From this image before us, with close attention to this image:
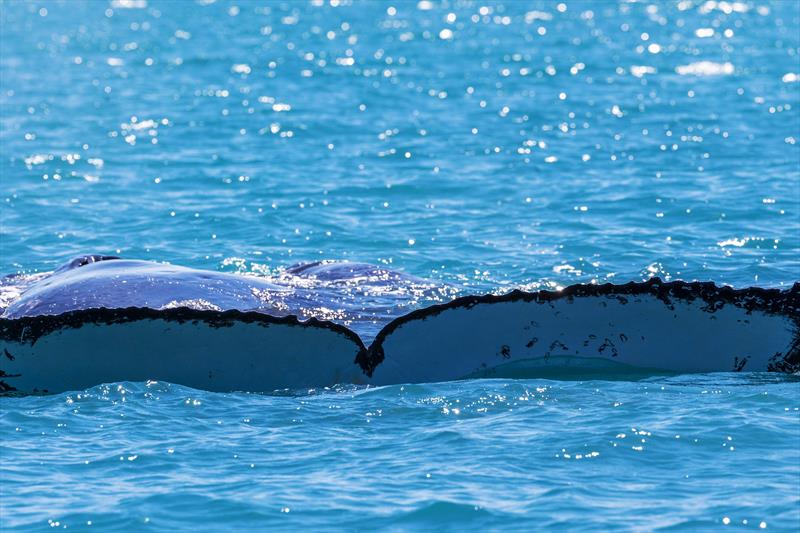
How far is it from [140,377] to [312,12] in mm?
58164

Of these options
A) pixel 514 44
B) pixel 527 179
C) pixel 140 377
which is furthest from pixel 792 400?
pixel 514 44

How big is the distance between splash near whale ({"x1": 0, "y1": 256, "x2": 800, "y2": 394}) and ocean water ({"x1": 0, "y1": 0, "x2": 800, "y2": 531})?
0.16 metres

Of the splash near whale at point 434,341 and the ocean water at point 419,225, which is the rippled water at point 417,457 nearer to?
the ocean water at point 419,225

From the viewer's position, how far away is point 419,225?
1864cm

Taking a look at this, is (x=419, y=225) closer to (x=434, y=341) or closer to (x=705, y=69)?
(x=434, y=341)

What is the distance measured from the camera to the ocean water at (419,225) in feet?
26.0

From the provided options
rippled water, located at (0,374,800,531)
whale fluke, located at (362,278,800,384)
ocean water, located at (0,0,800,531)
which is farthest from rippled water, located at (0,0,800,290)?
rippled water, located at (0,374,800,531)

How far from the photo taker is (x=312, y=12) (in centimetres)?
6625

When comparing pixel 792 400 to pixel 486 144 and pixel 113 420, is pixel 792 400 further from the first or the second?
pixel 486 144

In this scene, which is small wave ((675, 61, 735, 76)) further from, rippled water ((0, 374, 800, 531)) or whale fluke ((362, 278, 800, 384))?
rippled water ((0, 374, 800, 531))

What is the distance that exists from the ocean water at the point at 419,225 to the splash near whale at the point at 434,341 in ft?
0.51

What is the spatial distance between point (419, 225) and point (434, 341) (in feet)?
30.7

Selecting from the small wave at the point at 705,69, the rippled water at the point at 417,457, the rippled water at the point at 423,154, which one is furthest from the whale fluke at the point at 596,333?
the small wave at the point at 705,69

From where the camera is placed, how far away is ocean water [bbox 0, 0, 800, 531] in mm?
7926
